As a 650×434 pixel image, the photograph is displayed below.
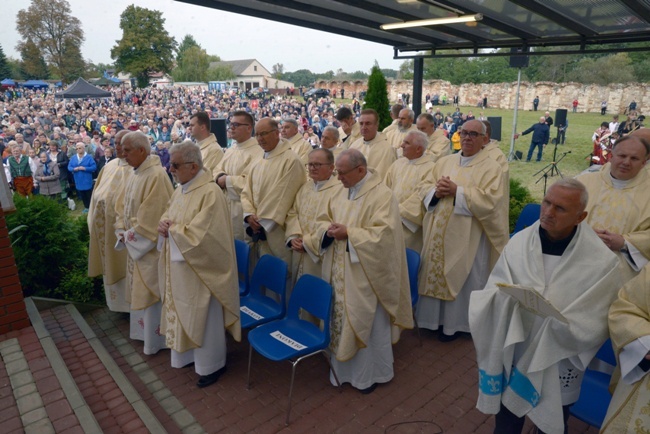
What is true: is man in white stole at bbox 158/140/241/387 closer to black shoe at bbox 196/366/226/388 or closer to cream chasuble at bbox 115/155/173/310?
black shoe at bbox 196/366/226/388

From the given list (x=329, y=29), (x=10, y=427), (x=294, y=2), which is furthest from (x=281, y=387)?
(x=329, y=29)

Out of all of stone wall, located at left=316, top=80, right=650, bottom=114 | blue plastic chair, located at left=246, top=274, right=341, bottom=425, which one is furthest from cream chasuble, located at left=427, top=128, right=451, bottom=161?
stone wall, located at left=316, top=80, right=650, bottom=114

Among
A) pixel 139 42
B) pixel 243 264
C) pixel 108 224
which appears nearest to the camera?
pixel 243 264

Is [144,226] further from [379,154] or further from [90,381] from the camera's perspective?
[379,154]

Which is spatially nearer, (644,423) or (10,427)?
(644,423)

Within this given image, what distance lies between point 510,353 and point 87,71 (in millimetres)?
62372

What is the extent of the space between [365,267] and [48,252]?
4.22 m

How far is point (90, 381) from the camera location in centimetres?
414

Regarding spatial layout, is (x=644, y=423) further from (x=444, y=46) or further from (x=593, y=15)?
(x=444, y=46)

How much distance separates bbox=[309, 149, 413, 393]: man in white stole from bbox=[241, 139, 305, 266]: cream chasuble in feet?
3.28

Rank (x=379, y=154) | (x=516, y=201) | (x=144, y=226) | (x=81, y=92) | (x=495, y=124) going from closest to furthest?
1. (x=144, y=226)
2. (x=379, y=154)
3. (x=516, y=201)
4. (x=495, y=124)
5. (x=81, y=92)

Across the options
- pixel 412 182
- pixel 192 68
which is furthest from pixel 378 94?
pixel 192 68

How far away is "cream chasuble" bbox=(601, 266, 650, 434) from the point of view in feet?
7.76

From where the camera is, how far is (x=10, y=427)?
10.7 ft
